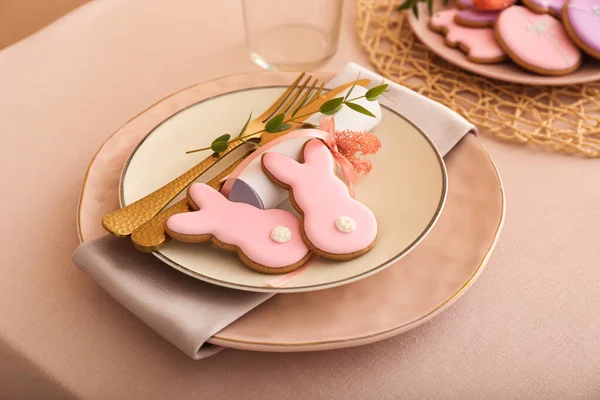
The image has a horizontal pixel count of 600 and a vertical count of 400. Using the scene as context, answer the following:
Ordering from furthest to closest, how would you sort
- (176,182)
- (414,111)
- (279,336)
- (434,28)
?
(434,28), (414,111), (176,182), (279,336)

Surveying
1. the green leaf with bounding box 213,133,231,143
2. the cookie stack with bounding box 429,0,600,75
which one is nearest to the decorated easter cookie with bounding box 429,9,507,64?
the cookie stack with bounding box 429,0,600,75

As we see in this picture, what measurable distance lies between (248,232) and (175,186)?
0.41 feet

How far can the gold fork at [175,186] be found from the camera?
1.69 ft

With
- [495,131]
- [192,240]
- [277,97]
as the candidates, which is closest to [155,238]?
[192,240]

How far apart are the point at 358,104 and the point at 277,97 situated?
0.35 ft

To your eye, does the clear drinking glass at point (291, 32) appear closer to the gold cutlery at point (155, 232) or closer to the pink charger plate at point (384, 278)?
the pink charger plate at point (384, 278)

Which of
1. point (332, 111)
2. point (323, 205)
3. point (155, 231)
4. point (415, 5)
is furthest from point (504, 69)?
point (155, 231)

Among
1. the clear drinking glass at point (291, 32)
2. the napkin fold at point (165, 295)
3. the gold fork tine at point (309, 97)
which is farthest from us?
the clear drinking glass at point (291, 32)

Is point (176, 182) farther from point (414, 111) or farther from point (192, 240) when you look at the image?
point (414, 111)

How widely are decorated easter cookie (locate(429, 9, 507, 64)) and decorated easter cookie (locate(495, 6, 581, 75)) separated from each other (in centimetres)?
1

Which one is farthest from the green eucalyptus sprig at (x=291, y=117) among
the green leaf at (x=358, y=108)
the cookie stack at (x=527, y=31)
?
the cookie stack at (x=527, y=31)

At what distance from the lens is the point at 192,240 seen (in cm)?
49

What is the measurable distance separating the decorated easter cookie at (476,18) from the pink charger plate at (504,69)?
34 millimetres

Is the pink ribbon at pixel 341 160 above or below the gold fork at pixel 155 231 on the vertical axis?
below
